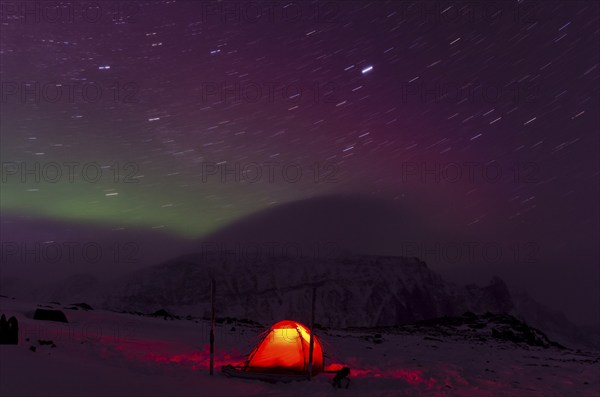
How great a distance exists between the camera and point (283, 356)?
19531 mm

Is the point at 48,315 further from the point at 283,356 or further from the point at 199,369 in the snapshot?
the point at 283,356

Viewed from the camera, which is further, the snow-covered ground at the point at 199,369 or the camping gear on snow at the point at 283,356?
the camping gear on snow at the point at 283,356

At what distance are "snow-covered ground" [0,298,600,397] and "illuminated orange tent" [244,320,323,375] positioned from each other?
1.33 metres

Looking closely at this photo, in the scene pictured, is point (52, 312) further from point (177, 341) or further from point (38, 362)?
point (38, 362)

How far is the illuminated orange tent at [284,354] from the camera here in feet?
63.3

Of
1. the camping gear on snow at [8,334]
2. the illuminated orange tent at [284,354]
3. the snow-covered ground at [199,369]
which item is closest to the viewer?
the snow-covered ground at [199,369]

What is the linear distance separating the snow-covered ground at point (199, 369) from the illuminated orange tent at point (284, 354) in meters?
1.33

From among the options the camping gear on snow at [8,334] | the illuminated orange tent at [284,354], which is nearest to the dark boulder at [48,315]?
the camping gear on snow at [8,334]

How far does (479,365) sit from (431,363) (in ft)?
Result: 7.86

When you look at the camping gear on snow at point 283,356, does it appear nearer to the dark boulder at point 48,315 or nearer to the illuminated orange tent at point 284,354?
the illuminated orange tent at point 284,354

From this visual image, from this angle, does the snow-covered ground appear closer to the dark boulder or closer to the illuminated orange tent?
the dark boulder

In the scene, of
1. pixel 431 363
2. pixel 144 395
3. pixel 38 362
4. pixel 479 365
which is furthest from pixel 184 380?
pixel 479 365

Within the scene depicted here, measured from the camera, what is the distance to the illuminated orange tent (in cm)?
1928

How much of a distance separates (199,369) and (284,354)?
2.98 meters
